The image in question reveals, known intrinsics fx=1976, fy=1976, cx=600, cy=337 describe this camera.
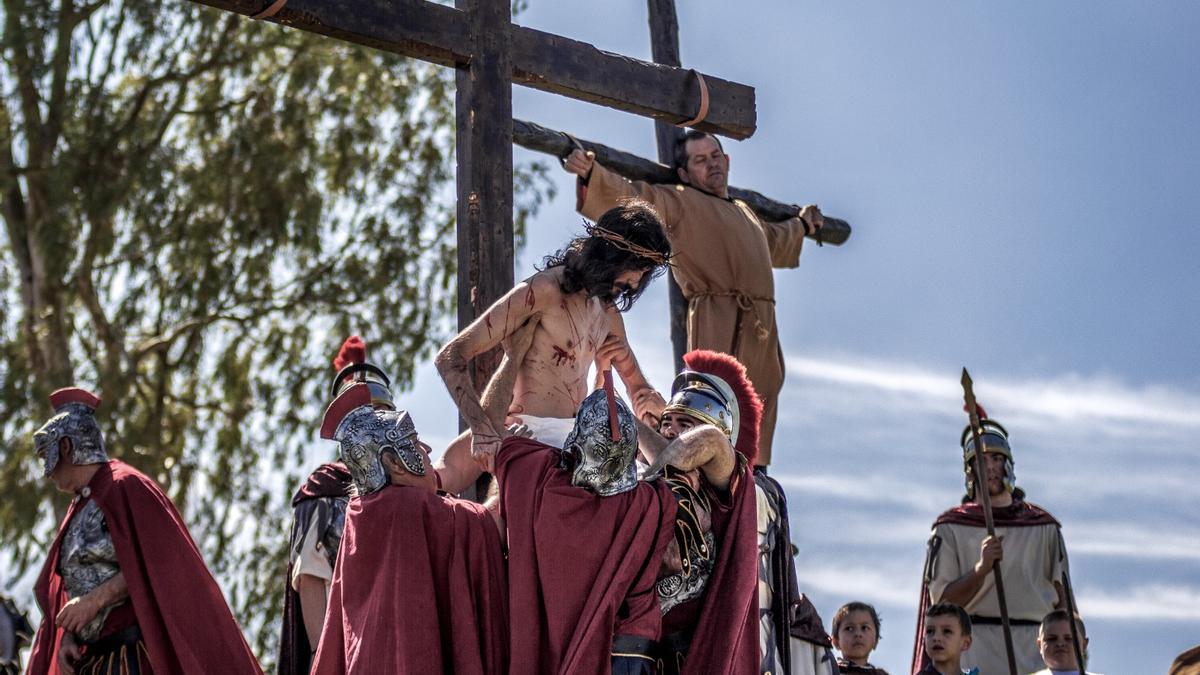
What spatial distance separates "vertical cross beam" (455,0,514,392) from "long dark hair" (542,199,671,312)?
549mm

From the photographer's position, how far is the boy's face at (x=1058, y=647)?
843 centimetres

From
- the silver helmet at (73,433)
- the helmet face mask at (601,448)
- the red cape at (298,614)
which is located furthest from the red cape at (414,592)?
the silver helmet at (73,433)

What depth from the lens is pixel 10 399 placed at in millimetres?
15852

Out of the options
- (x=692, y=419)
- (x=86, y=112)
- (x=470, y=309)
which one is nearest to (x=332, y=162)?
(x=86, y=112)

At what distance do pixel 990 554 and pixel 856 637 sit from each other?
2.72 ft

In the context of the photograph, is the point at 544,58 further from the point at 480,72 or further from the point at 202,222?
the point at 202,222

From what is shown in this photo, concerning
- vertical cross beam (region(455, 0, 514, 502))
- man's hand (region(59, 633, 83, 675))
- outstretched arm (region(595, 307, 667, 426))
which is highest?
vertical cross beam (region(455, 0, 514, 502))

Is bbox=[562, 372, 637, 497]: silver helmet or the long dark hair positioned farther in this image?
the long dark hair

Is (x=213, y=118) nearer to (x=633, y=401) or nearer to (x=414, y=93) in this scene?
(x=414, y=93)

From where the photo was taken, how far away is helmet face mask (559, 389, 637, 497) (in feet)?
19.5

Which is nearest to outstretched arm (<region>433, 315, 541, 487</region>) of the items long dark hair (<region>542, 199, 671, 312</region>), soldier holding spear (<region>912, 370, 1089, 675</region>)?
long dark hair (<region>542, 199, 671, 312</region>)

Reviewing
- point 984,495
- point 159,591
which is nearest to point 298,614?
point 159,591

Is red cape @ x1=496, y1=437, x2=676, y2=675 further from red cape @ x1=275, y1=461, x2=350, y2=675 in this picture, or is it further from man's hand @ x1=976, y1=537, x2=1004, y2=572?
man's hand @ x1=976, y1=537, x2=1004, y2=572

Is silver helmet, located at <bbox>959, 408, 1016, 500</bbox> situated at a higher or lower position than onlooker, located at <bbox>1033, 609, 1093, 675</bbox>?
higher
